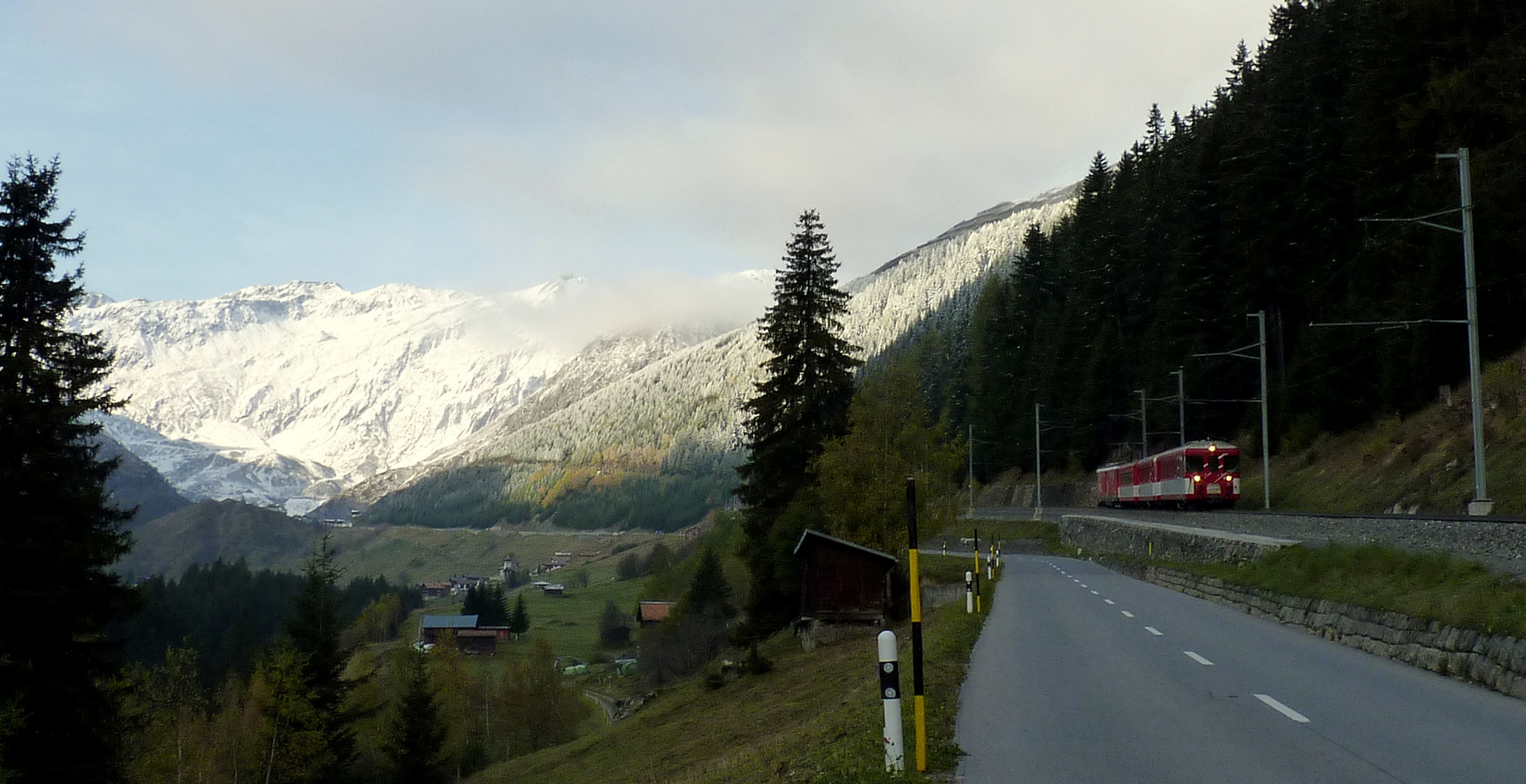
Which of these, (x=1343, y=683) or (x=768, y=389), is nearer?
(x=1343, y=683)

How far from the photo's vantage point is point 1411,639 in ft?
47.9

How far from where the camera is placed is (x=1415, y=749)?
30.0 feet

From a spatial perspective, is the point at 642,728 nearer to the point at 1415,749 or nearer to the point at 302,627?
the point at 302,627

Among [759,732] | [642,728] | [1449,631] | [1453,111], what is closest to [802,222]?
[642,728]

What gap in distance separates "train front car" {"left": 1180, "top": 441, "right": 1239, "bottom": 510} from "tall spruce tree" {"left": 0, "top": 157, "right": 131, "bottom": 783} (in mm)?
44359

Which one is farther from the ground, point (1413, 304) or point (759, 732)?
point (1413, 304)

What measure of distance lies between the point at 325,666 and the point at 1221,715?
148 feet

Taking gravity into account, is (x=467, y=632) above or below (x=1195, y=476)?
below

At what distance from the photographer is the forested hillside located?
131ft

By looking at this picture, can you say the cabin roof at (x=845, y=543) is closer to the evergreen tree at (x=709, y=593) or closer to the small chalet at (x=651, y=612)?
the evergreen tree at (x=709, y=593)

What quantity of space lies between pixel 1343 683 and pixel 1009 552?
52.0m

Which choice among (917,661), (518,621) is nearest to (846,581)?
(917,661)

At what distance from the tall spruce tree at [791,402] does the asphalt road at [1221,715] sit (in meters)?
27.9

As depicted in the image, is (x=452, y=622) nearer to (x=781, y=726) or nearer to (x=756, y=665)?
(x=756, y=665)
